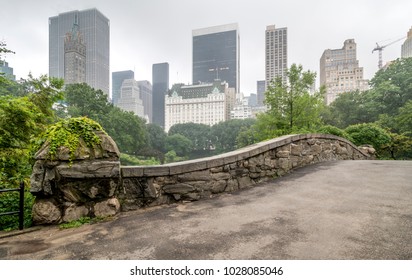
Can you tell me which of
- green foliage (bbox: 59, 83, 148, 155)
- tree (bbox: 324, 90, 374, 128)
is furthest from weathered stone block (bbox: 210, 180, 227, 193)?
green foliage (bbox: 59, 83, 148, 155)

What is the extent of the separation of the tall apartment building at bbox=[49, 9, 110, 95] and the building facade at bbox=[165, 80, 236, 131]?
75.3 metres

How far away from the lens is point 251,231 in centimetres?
261

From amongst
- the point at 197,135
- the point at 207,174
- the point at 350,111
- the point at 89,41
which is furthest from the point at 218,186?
the point at 89,41

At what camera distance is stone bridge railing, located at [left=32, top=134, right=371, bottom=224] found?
3.15 meters

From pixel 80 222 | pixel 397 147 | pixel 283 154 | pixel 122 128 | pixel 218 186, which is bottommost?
pixel 80 222

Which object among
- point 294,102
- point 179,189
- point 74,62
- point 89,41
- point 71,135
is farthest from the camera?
point 89,41

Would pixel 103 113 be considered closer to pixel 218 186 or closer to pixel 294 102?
Result: pixel 294 102

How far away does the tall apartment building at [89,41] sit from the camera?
7067 inches

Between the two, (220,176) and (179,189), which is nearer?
(179,189)

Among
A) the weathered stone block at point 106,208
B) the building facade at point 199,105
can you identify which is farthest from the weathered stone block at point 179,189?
the building facade at point 199,105

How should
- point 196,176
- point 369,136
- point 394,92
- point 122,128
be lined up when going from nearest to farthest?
point 196,176
point 369,136
point 394,92
point 122,128

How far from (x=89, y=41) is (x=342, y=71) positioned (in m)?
201

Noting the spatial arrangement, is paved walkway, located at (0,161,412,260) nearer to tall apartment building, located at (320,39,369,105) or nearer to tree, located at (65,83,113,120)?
tree, located at (65,83,113,120)
